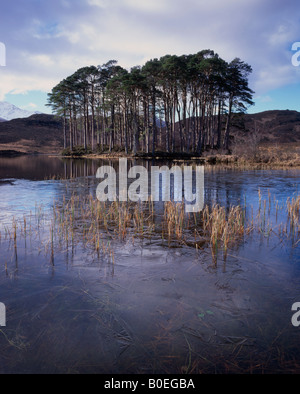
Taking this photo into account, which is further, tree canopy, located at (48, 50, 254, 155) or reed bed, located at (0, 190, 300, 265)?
tree canopy, located at (48, 50, 254, 155)

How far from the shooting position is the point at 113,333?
310cm

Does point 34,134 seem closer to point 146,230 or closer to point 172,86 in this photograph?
point 172,86

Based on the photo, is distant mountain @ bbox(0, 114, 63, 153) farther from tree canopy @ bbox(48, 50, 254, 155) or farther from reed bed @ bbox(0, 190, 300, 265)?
reed bed @ bbox(0, 190, 300, 265)

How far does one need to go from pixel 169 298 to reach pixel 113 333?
1.04 metres

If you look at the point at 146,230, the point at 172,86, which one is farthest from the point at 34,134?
the point at 146,230

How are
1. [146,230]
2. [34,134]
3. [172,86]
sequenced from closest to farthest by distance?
[146,230] < [172,86] < [34,134]

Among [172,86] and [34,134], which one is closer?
[172,86]

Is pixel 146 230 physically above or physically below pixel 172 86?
below

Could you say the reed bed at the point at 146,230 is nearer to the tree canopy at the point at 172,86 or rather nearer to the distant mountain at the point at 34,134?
the tree canopy at the point at 172,86

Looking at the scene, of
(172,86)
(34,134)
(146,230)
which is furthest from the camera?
(34,134)

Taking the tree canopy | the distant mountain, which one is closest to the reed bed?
the tree canopy

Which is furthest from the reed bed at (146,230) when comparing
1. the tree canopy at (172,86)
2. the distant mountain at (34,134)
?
the distant mountain at (34,134)
